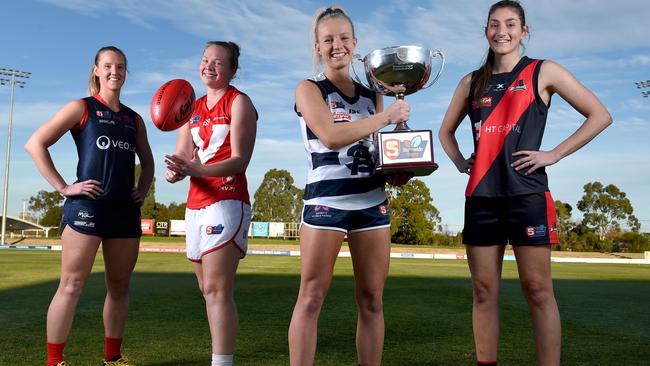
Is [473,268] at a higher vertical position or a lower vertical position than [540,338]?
higher

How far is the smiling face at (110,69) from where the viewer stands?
445cm

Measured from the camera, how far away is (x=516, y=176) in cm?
354

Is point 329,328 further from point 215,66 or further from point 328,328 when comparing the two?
point 215,66

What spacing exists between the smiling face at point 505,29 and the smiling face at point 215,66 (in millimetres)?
1736

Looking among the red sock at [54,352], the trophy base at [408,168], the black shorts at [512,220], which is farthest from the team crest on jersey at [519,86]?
the red sock at [54,352]

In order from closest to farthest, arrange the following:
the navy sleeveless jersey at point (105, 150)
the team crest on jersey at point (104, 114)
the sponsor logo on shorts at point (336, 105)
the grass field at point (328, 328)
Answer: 1. the sponsor logo on shorts at point (336, 105)
2. the navy sleeveless jersey at point (105, 150)
3. the team crest on jersey at point (104, 114)
4. the grass field at point (328, 328)

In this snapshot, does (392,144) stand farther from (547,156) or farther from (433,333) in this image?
(433,333)

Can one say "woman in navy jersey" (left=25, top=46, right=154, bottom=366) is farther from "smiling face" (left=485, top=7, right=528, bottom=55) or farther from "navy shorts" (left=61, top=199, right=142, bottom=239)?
"smiling face" (left=485, top=7, right=528, bottom=55)

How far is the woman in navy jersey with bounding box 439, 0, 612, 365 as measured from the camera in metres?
3.53

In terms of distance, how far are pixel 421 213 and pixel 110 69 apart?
189ft

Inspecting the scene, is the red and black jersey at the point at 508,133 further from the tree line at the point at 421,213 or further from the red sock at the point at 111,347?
the tree line at the point at 421,213

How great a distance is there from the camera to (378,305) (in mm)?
3521

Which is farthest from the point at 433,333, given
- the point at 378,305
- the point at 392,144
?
the point at 392,144

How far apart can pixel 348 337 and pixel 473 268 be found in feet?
9.33
